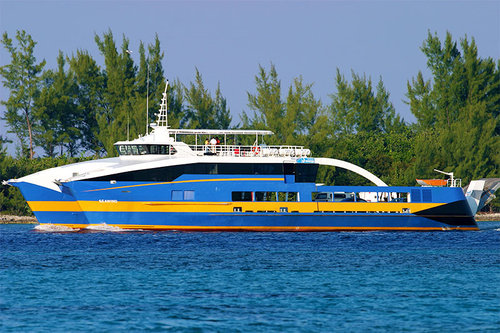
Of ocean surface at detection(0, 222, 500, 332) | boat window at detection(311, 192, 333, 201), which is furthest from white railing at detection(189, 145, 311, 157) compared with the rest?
ocean surface at detection(0, 222, 500, 332)

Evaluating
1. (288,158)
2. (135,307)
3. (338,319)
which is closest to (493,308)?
(338,319)

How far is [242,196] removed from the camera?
4700 cm

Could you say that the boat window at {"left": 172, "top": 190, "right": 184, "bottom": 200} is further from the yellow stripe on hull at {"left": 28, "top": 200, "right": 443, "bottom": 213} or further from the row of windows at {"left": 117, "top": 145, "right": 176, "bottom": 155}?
the row of windows at {"left": 117, "top": 145, "right": 176, "bottom": 155}

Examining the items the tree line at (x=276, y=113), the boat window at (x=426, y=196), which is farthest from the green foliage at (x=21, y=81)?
the boat window at (x=426, y=196)

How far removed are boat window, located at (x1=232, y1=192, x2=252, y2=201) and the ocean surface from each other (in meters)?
4.05

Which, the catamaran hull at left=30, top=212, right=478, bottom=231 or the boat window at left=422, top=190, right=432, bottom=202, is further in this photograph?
the boat window at left=422, top=190, right=432, bottom=202

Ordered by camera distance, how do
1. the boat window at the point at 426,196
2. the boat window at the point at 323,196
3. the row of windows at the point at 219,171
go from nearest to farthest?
the row of windows at the point at 219,171 < the boat window at the point at 426,196 < the boat window at the point at 323,196

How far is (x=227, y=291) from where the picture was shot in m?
25.8

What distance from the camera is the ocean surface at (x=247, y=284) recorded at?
21.2 meters

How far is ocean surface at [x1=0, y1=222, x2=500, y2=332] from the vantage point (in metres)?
21.2

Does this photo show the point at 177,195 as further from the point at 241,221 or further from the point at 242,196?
the point at 241,221

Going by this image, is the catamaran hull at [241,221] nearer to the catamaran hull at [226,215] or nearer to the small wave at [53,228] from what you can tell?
the catamaran hull at [226,215]

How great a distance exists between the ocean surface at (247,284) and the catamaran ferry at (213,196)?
3216 mm

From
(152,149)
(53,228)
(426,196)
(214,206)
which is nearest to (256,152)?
(214,206)
